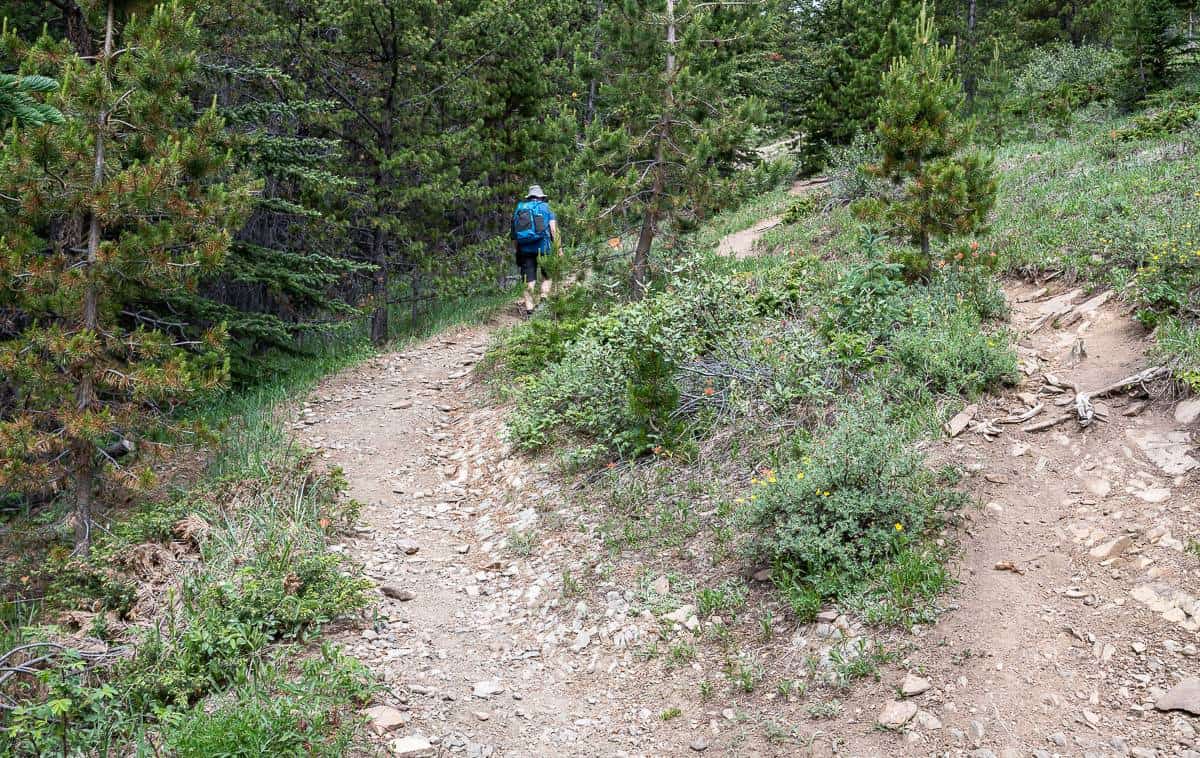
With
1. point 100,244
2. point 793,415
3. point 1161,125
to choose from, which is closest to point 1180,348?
point 793,415

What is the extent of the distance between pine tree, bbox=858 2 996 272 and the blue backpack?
21.0 feet

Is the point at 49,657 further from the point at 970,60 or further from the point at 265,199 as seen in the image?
the point at 970,60

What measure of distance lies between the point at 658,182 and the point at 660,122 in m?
0.84

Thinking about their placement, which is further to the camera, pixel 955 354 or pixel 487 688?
pixel 955 354

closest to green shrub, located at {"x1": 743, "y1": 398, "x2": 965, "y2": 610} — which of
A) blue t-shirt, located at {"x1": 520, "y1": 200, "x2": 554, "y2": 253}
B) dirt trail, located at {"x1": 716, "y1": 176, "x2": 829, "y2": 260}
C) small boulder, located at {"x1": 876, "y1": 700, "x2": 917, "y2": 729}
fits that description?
small boulder, located at {"x1": 876, "y1": 700, "x2": 917, "y2": 729}

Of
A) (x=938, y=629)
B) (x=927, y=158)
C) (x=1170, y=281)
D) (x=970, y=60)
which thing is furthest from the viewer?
(x=970, y=60)

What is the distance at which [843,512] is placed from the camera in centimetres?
498

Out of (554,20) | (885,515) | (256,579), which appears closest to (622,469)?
(885,515)

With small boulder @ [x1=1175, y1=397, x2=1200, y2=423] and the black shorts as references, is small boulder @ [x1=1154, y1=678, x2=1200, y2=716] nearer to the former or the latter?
small boulder @ [x1=1175, y1=397, x2=1200, y2=423]

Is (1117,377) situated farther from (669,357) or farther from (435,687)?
(435,687)

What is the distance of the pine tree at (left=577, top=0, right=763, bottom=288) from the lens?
10672 mm

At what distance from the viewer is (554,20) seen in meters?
21.0

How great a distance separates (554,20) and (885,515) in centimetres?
1937

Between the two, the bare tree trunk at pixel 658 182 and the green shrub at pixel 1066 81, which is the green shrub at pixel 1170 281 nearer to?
the bare tree trunk at pixel 658 182
